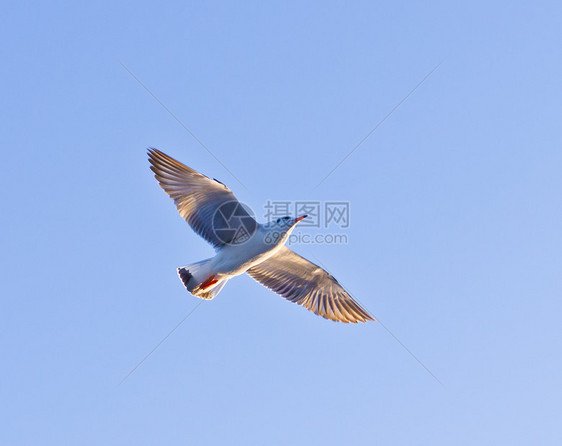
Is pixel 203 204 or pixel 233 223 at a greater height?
pixel 233 223

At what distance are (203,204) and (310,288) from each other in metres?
3.00

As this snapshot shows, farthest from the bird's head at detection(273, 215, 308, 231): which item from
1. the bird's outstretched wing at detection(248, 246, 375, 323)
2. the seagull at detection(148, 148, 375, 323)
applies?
the bird's outstretched wing at detection(248, 246, 375, 323)

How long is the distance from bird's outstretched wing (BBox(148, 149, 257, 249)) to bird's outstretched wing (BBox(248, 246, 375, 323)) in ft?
4.04

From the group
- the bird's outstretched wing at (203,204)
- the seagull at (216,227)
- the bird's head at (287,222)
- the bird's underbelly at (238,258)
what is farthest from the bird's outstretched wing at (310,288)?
the bird's head at (287,222)

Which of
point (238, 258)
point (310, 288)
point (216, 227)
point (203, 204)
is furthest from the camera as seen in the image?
point (310, 288)

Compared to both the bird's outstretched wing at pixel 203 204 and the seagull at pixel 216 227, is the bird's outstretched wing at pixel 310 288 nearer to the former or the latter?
the seagull at pixel 216 227

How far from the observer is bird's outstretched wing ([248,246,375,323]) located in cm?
1426

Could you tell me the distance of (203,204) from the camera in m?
13.1

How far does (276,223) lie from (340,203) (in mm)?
3033

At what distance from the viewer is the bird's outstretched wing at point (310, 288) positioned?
1426 cm

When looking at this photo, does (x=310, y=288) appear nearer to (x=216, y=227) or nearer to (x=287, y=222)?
(x=287, y=222)

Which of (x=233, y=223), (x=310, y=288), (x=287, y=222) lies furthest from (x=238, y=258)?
(x=310, y=288)

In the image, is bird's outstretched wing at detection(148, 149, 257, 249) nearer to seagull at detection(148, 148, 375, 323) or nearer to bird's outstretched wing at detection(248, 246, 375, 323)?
seagull at detection(148, 148, 375, 323)

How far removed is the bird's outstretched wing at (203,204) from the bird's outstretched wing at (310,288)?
4.04 ft
